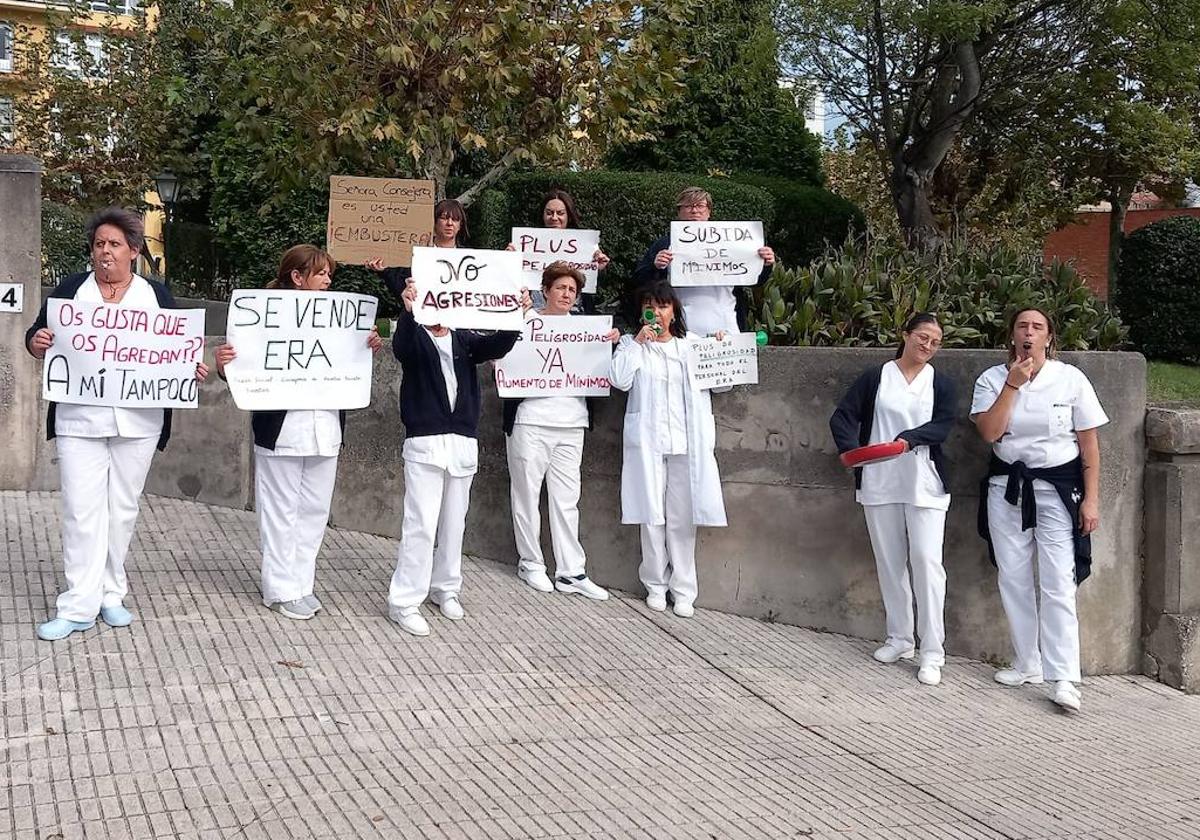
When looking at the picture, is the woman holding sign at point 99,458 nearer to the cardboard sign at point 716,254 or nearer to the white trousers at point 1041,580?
the cardboard sign at point 716,254

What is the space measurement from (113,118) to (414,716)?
16617mm

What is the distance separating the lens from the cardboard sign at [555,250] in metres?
7.57

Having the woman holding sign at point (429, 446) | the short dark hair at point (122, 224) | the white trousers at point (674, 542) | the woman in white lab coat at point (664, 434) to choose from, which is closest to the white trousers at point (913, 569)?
the woman in white lab coat at point (664, 434)

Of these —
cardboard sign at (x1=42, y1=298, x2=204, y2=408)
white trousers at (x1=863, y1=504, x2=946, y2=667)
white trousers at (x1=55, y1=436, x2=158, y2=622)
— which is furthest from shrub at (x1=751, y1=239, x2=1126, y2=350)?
white trousers at (x1=55, y1=436, x2=158, y2=622)

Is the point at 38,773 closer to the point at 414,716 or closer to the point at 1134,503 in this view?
the point at 414,716

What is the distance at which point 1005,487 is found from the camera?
6.38 metres

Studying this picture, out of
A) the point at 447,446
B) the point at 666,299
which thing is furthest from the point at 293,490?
the point at 666,299

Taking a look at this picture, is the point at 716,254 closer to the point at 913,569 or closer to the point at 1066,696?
the point at 913,569

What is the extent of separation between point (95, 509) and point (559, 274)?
109 inches

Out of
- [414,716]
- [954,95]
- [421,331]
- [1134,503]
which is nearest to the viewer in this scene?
[414,716]

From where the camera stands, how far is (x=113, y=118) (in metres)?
19.2

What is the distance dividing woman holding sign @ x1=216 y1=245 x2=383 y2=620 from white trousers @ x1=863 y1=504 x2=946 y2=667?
281 cm

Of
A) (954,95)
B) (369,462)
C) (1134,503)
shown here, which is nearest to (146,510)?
(369,462)

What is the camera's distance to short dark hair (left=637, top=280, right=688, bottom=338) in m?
7.02
